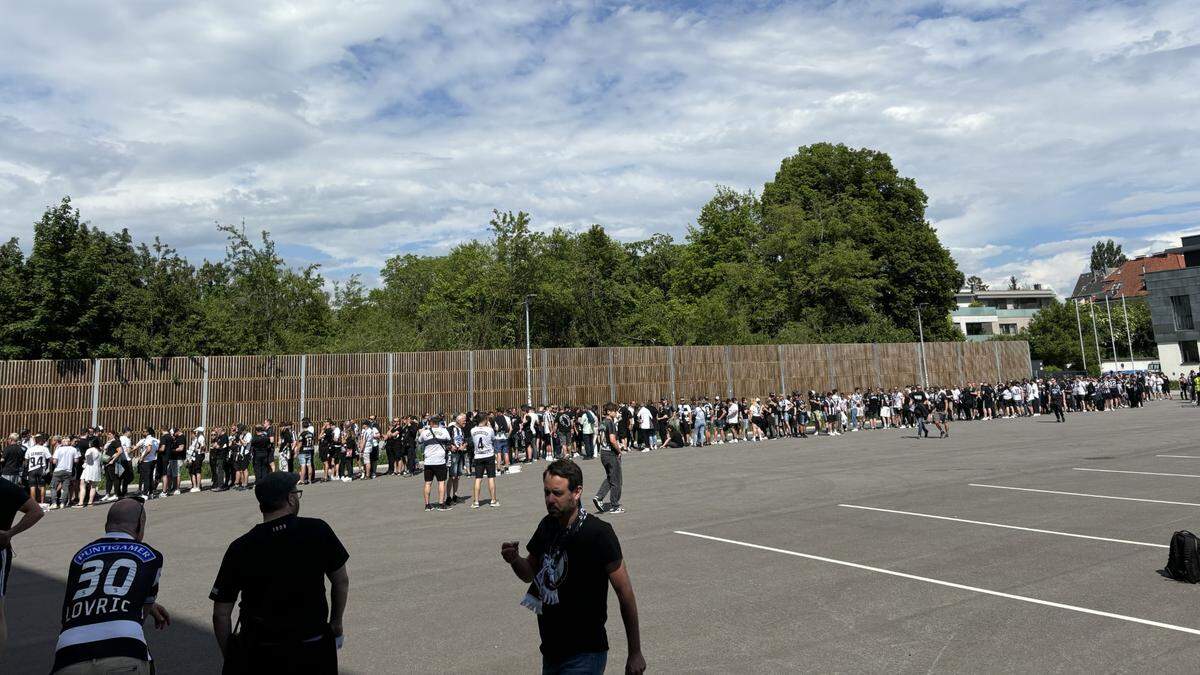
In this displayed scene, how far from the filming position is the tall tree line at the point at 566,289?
A: 93.9ft

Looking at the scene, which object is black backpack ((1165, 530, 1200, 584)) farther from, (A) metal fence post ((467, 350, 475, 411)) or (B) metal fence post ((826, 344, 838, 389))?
(B) metal fence post ((826, 344, 838, 389))

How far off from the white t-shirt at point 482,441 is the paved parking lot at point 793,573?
3.47 ft

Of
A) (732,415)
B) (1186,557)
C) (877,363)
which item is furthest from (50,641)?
(877,363)

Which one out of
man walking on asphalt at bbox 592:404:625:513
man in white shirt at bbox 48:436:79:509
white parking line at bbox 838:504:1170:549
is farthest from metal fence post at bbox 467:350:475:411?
white parking line at bbox 838:504:1170:549

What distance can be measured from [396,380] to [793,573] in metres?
24.9

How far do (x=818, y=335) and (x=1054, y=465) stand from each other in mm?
33521

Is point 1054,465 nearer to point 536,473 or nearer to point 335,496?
point 536,473

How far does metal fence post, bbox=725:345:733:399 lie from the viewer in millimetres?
38688

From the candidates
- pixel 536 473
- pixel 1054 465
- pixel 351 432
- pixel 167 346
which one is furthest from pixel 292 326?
pixel 1054 465

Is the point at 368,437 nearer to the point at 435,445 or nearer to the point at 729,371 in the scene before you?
the point at 435,445

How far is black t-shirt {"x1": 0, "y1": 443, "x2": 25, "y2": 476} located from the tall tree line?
1333 centimetres

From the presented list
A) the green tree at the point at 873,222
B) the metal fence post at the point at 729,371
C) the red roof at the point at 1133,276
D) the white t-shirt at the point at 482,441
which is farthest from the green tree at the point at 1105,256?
the white t-shirt at the point at 482,441

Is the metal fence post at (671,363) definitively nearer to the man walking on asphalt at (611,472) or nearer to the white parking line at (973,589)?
the man walking on asphalt at (611,472)

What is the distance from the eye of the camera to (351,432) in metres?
21.6
